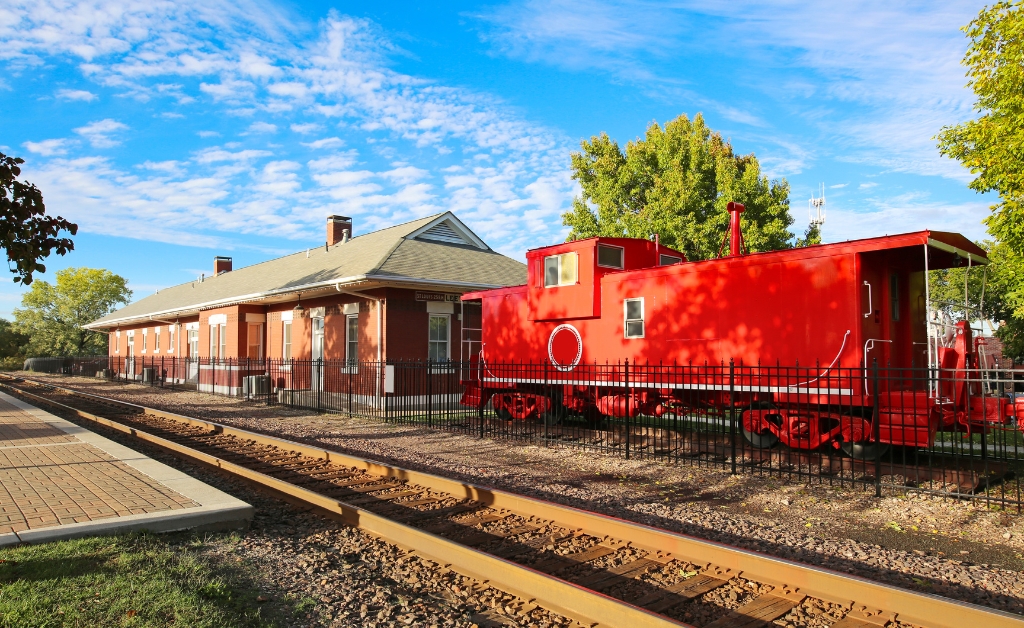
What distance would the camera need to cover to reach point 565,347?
1398cm

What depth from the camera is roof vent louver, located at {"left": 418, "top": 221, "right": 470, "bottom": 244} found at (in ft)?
82.0

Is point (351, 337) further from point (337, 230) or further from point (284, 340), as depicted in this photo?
point (337, 230)

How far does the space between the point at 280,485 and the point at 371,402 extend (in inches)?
467

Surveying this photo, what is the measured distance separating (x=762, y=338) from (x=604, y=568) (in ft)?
21.7

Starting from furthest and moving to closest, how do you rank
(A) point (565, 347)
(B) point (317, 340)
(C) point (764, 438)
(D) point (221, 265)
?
(D) point (221, 265) < (B) point (317, 340) < (A) point (565, 347) < (C) point (764, 438)

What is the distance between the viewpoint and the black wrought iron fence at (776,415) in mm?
8273

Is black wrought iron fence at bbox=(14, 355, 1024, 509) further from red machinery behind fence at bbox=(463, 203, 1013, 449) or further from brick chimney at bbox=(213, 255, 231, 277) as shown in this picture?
brick chimney at bbox=(213, 255, 231, 277)

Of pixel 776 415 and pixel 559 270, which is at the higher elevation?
pixel 559 270

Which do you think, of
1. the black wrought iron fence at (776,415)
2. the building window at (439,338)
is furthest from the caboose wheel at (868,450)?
the building window at (439,338)

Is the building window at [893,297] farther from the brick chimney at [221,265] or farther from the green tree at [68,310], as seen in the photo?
the green tree at [68,310]

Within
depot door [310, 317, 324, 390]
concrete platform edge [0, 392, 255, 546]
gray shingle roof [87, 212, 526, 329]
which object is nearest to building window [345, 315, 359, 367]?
gray shingle roof [87, 212, 526, 329]

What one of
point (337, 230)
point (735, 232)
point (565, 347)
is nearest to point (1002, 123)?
point (735, 232)

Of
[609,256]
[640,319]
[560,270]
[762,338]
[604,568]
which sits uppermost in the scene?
[609,256]

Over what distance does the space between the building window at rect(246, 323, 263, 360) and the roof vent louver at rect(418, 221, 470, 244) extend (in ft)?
28.4
